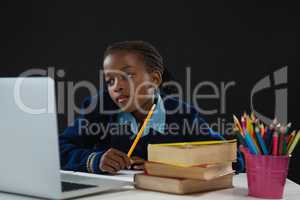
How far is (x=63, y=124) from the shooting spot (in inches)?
101

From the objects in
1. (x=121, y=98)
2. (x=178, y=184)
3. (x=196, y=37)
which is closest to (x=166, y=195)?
(x=178, y=184)

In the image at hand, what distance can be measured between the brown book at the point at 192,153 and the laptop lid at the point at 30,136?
280mm

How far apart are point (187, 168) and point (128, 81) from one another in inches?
21.7

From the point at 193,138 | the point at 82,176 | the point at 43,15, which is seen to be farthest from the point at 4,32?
the point at 82,176

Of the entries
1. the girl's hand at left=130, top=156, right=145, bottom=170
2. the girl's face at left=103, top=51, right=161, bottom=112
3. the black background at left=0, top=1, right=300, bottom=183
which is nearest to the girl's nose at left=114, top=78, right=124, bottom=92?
the girl's face at left=103, top=51, right=161, bottom=112

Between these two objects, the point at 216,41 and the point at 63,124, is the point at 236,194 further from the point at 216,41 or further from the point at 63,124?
the point at 63,124

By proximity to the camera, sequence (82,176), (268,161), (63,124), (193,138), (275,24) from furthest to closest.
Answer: (63,124)
(275,24)
(193,138)
(82,176)
(268,161)

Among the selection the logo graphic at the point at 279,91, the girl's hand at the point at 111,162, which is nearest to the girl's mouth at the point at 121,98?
the girl's hand at the point at 111,162

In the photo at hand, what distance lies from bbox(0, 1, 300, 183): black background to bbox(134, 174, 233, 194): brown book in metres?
1.30

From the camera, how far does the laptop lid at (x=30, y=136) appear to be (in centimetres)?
91

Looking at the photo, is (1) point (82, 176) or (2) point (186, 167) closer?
(2) point (186, 167)

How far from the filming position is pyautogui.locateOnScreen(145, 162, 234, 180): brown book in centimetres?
107

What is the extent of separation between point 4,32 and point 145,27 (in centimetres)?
79

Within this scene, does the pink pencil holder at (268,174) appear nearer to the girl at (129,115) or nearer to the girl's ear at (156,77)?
the girl at (129,115)
